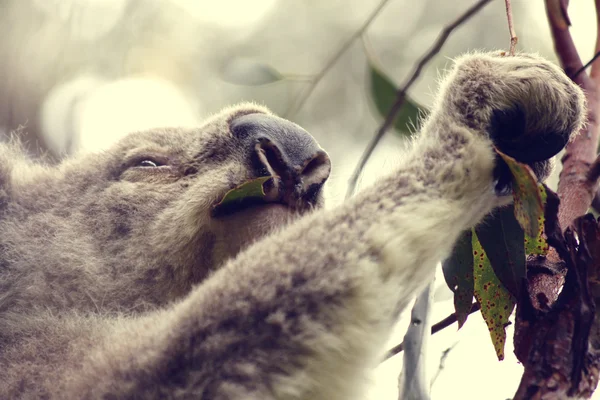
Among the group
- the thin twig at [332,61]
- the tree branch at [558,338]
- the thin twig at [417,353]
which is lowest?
the tree branch at [558,338]

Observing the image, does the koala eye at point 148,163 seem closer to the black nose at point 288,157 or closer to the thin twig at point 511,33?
the black nose at point 288,157

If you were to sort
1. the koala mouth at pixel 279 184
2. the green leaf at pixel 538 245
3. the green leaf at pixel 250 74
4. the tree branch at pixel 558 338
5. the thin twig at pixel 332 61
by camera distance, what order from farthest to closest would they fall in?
the green leaf at pixel 250 74 → the thin twig at pixel 332 61 → the koala mouth at pixel 279 184 → the green leaf at pixel 538 245 → the tree branch at pixel 558 338

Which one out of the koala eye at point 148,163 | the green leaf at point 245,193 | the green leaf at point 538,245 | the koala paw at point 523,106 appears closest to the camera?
the koala paw at point 523,106

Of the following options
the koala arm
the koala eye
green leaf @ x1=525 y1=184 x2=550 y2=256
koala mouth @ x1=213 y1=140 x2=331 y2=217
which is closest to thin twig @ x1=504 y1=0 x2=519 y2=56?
the koala arm

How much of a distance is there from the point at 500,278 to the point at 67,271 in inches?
50.1

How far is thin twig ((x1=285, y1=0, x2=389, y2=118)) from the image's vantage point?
2332 mm

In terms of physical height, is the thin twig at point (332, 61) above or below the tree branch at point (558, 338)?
above

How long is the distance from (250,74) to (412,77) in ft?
3.07

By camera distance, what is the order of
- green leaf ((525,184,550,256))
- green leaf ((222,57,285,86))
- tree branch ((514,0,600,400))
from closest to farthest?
1. tree branch ((514,0,600,400))
2. green leaf ((525,184,550,256))
3. green leaf ((222,57,285,86))

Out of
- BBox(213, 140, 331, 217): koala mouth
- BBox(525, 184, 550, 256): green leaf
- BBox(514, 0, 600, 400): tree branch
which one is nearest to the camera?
BBox(514, 0, 600, 400): tree branch

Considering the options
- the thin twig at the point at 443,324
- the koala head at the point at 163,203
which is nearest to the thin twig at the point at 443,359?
the thin twig at the point at 443,324

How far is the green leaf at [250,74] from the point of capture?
2859 mm

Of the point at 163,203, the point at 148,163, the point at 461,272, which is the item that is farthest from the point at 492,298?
the point at 148,163

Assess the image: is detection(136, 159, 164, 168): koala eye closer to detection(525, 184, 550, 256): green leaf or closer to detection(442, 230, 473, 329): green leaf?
detection(442, 230, 473, 329): green leaf
